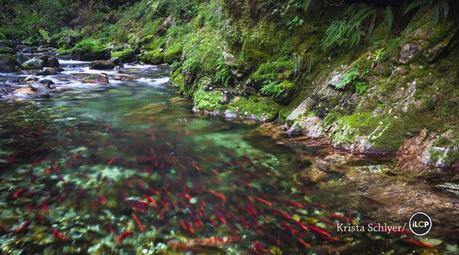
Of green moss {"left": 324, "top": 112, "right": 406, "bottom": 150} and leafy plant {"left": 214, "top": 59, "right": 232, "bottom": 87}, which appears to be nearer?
green moss {"left": 324, "top": 112, "right": 406, "bottom": 150}

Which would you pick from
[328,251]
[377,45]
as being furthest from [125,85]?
[328,251]

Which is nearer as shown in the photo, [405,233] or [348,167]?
[405,233]

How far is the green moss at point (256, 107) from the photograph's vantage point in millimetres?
8312

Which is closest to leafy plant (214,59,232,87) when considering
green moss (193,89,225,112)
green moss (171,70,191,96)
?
green moss (193,89,225,112)

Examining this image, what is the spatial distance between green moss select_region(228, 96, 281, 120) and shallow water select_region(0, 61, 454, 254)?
59cm

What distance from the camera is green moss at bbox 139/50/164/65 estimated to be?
20.5 meters

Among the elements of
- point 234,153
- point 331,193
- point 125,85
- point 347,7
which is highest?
point 347,7

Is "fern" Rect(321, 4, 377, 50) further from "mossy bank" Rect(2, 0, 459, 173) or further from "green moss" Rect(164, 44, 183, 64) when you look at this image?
"green moss" Rect(164, 44, 183, 64)

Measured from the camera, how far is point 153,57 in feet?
67.7

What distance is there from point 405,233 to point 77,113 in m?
8.24

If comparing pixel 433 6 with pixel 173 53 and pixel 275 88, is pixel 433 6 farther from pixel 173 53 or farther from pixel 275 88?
pixel 173 53

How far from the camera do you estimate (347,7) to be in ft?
24.8

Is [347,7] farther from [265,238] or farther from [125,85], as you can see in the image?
[125,85]

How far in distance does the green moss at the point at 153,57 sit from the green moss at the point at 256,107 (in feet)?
40.7
